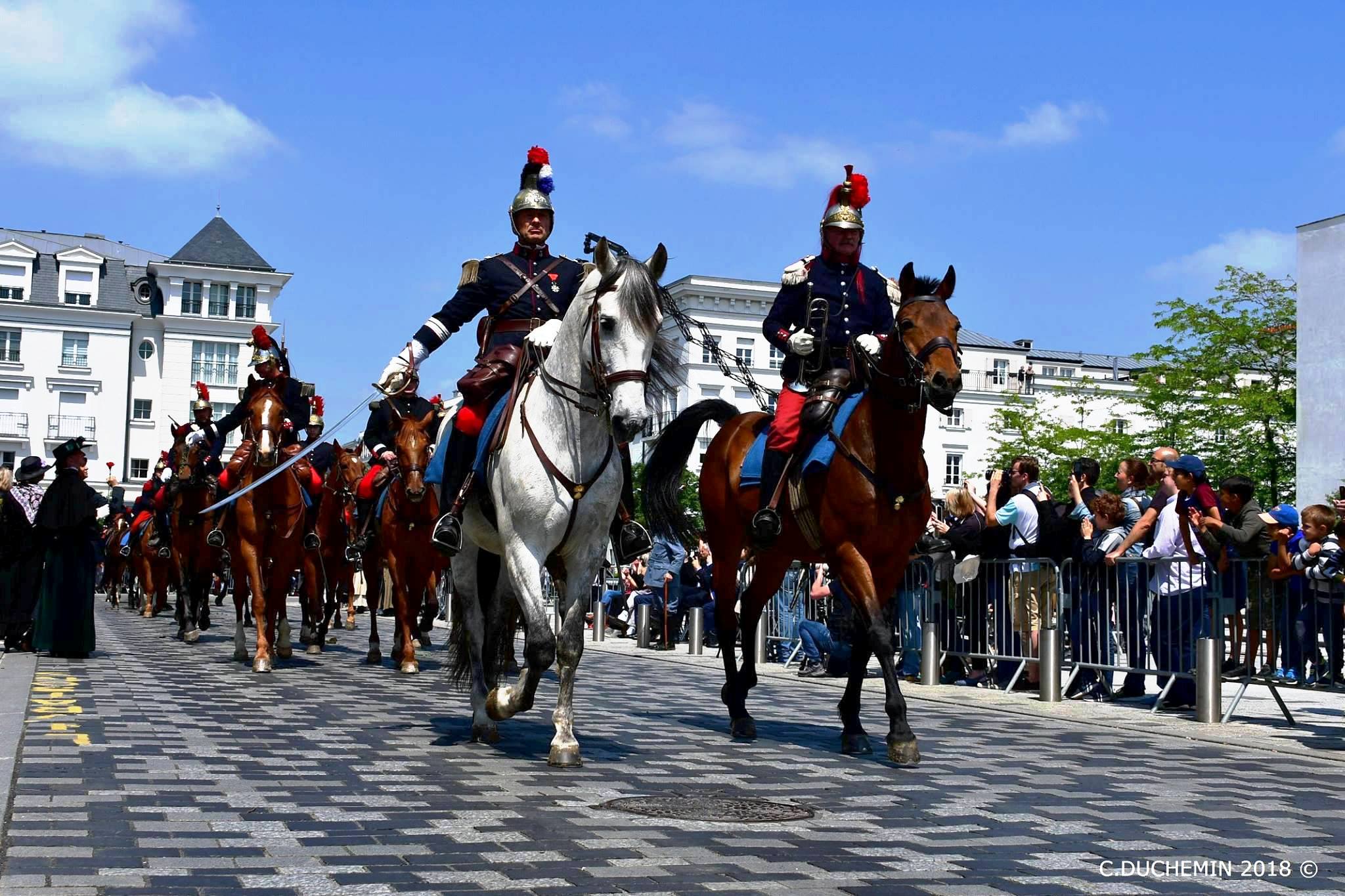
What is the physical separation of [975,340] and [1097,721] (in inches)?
4364

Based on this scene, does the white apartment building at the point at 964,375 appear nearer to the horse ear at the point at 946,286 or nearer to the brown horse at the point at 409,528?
the brown horse at the point at 409,528

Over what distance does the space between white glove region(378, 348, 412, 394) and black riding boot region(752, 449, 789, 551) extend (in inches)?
97.8

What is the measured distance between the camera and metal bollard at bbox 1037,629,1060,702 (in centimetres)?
1490

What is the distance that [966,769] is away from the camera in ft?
29.6

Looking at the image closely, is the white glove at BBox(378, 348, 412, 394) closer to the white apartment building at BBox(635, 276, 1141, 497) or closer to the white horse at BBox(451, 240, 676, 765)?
the white horse at BBox(451, 240, 676, 765)

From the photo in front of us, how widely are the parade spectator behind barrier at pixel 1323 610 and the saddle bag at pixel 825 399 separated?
156 inches

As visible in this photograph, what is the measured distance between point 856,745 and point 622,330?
3099 mm

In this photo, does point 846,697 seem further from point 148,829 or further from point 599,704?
point 148,829

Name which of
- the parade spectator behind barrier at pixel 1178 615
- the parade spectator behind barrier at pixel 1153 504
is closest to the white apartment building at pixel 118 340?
the parade spectator behind barrier at pixel 1153 504

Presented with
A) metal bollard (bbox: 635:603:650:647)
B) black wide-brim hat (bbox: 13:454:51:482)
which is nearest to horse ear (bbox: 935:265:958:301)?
black wide-brim hat (bbox: 13:454:51:482)

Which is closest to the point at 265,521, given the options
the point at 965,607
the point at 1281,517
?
the point at 965,607

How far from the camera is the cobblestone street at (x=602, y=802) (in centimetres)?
563

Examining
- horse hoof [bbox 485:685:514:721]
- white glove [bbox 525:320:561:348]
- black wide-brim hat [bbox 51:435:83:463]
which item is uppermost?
white glove [bbox 525:320:561:348]

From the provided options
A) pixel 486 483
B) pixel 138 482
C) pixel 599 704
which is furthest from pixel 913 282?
pixel 138 482
